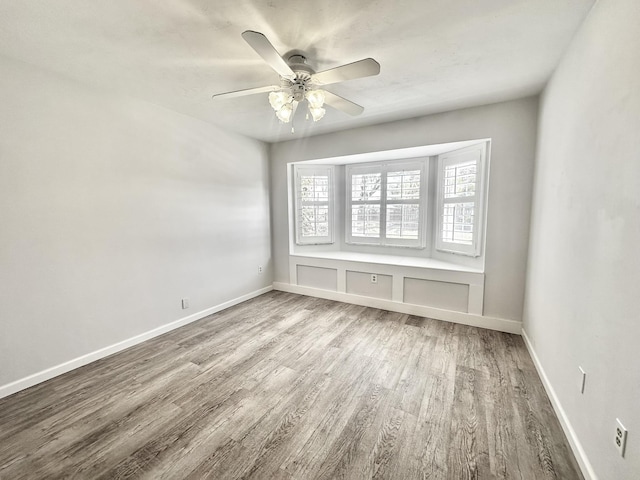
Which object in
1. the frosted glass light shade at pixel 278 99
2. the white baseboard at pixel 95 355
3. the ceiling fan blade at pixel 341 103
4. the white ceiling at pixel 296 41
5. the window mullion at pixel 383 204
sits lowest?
the white baseboard at pixel 95 355

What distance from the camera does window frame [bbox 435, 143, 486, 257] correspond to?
3.20 metres

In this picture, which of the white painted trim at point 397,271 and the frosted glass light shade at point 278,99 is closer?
the frosted glass light shade at point 278,99

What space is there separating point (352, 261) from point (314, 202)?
4.40 ft

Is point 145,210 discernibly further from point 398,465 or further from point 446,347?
point 446,347

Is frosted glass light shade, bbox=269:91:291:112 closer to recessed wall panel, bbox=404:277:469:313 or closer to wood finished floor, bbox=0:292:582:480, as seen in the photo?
wood finished floor, bbox=0:292:582:480

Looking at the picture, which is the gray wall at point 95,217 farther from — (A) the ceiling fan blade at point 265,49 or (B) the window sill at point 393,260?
(A) the ceiling fan blade at point 265,49

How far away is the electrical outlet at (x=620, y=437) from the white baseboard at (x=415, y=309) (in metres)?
2.09

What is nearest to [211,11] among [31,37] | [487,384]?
[31,37]

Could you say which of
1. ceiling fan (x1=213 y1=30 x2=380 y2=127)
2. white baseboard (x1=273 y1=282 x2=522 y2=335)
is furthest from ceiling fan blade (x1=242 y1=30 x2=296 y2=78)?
white baseboard (x1=273 y1=282 x2=522 y2=335)

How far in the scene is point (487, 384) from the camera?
7.07 ft

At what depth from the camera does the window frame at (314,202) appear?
4.63 m

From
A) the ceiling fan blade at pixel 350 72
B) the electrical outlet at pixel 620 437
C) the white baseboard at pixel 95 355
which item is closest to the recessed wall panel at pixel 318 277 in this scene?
the white baseboard at pixel 95 355

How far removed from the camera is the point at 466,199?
3463mm

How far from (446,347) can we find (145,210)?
3528mm
